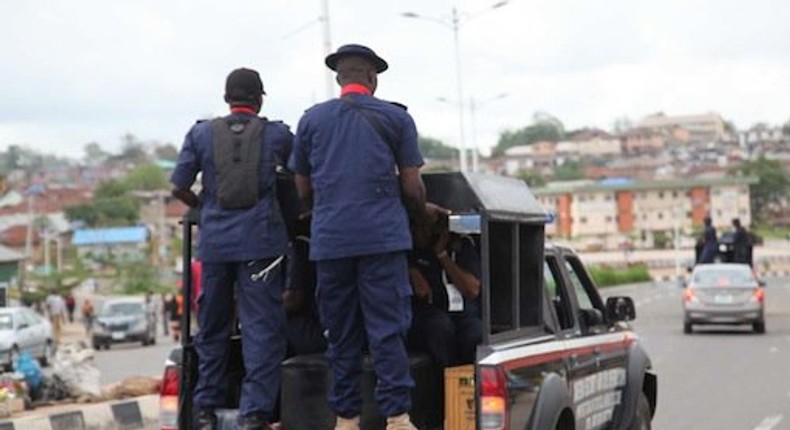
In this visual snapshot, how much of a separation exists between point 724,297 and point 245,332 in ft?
78.6

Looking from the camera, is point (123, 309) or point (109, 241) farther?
point (109, 241)

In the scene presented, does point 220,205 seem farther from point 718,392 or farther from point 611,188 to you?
point 611,188

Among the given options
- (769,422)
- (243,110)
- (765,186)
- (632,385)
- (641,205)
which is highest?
(765,186)

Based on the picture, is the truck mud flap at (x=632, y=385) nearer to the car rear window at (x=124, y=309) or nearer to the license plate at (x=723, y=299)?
the license plate at (x=723, y=299)

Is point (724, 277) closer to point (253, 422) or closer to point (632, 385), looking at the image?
point (632, 385)

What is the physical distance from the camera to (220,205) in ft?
22.7

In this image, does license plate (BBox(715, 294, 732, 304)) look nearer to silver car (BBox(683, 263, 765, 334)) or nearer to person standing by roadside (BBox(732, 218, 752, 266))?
silver car (BBox(683, 263, 765, 334))

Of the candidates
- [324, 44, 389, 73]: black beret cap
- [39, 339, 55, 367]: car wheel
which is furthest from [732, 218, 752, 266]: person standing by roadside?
[324, 44, 389, 73]: black beret cap

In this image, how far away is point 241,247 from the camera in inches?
270

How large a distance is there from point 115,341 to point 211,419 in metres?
38.1

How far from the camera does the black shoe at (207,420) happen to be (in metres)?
7.04

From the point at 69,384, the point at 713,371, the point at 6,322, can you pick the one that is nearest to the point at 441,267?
the point at 69,384

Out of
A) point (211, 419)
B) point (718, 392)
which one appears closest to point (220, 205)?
point (211, 419)

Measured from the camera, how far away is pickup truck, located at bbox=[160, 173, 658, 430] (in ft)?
22.4
